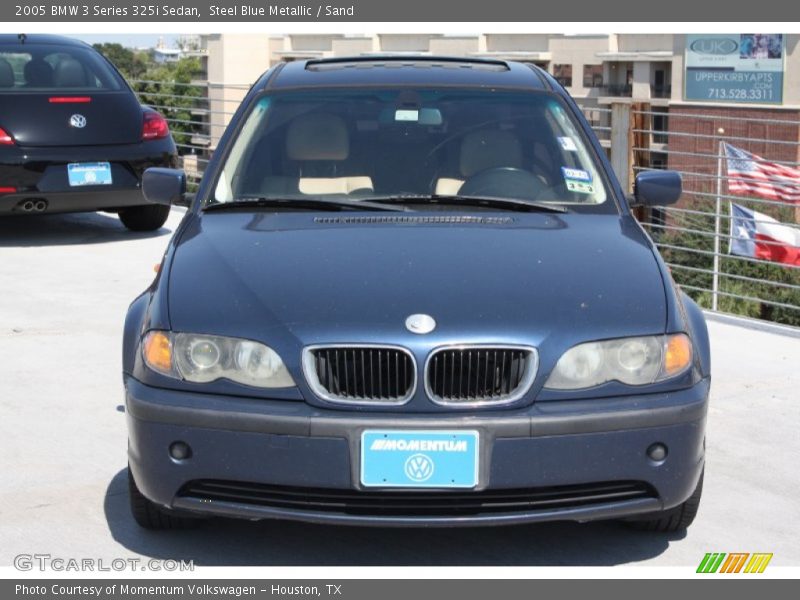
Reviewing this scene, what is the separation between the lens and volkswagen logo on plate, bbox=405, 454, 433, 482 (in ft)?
12.9

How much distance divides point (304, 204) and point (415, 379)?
4.39 ft

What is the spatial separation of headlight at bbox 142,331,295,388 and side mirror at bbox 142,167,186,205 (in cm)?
155

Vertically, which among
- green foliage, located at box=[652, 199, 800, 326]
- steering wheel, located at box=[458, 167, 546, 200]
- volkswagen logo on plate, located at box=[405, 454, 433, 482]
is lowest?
green foliage, located at box=[652, 199, 800, 326]

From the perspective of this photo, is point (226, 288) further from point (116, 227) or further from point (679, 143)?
point (679, 143)

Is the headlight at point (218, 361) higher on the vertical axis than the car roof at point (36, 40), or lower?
lower

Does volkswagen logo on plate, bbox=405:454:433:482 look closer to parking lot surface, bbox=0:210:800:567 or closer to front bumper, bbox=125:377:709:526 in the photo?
front bumper, bbox=125:377:709:526

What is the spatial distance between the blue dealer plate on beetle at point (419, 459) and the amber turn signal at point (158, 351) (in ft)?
2.18

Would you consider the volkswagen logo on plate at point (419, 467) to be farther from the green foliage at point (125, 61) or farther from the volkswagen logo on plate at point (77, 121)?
the green foliage at point (125, 61)

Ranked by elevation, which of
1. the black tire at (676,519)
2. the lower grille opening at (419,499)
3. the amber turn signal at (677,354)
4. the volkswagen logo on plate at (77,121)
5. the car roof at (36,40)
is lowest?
the black tire at (676,519)

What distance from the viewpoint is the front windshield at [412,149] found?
5297 millimetres

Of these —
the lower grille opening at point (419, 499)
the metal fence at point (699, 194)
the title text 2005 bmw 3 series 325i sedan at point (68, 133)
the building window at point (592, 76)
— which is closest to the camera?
the lower grille opening at point (419, 499)

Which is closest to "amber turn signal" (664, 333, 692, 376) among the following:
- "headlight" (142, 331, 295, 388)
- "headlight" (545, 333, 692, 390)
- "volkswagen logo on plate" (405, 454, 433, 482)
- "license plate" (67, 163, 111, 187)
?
"headlight" (545, 333, 692, 390)

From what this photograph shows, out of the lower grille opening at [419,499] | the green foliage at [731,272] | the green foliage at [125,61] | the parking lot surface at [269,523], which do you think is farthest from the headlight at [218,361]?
the green foliage at [125,61]

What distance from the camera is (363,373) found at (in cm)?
401
